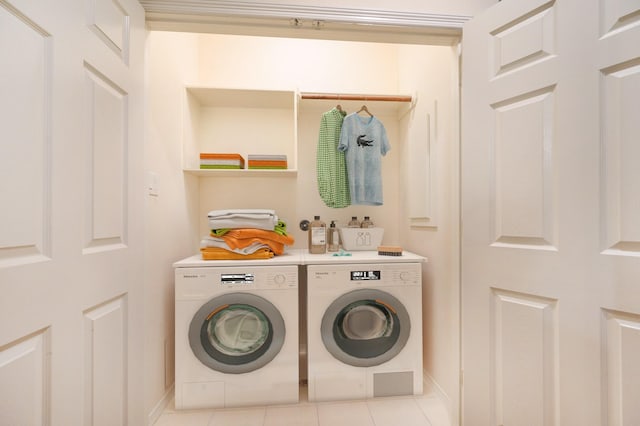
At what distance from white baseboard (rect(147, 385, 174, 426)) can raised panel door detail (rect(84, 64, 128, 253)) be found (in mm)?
1062

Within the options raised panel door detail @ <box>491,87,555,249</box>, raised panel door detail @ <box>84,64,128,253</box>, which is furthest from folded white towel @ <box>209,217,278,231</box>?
raised panel door detail @ <box>491,87,555,249</box>

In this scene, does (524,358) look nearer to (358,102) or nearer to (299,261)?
(299,261)

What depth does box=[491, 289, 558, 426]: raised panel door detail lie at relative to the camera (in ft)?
3.33

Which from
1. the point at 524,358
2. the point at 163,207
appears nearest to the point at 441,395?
the point at 524,358

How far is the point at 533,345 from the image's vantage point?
1.05 meters

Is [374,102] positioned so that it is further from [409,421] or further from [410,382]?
[409,421]

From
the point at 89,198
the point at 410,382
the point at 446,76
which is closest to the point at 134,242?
the point at 89,198

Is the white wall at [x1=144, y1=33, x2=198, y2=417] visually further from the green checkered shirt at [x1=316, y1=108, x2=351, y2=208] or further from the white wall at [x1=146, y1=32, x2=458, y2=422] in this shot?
the green checkered shirt at [x1=316, y1=108, x2=351, y2=208]

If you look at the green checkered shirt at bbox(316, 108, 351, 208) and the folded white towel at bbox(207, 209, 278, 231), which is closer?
the folded white towel at bbox(207, 209, 278, 231)

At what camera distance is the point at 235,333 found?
1656mm

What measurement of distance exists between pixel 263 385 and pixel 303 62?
2.34m

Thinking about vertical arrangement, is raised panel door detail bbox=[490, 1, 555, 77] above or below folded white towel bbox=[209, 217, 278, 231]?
above

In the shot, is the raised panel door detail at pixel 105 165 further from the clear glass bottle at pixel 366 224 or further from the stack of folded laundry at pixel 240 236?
the clear glass bottle at pixel 366 224

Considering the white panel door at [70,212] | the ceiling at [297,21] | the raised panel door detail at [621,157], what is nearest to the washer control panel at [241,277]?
the white panel door at [70,212]
